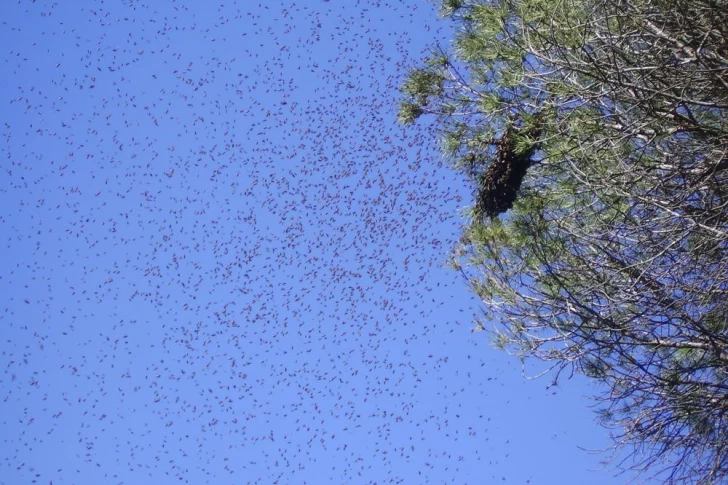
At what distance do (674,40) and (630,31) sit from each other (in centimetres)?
29

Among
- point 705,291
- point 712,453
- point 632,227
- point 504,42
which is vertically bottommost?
point 712,453

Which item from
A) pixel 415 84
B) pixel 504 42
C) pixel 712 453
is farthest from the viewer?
pixel 415 84

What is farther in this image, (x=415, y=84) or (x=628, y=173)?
(x=415, y=84)

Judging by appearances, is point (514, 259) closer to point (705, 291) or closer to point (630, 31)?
point (705, 291)

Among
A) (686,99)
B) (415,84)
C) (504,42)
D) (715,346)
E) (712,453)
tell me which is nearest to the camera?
(686,99)

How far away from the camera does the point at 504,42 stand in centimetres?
724

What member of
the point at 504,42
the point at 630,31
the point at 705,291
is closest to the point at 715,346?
the point at 705,291

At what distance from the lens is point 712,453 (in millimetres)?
6480

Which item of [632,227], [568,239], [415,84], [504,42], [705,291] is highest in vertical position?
[415,84]

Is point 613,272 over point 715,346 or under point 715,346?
over

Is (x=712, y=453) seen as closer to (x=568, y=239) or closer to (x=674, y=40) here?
(x=568, y=239)

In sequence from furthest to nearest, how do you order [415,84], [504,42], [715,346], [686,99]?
[415,84]
[504,42]
[715,346]
[686,99]

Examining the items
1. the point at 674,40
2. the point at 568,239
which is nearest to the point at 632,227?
the point at 568,239

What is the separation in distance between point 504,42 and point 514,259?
5.56ft
